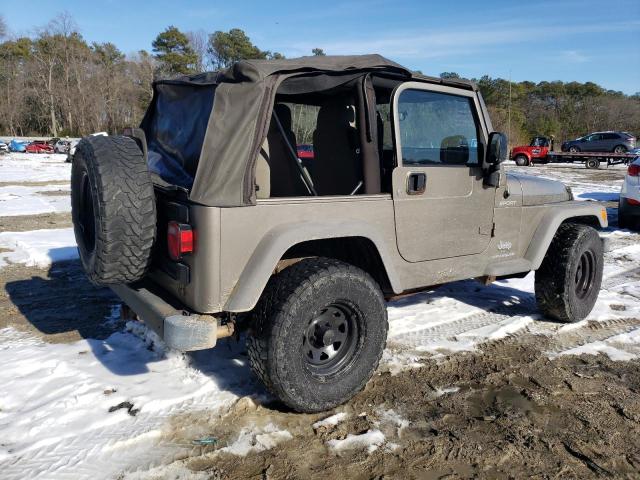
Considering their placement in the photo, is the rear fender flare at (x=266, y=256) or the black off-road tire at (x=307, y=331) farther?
the black off-road tire at (x=307, y=331)

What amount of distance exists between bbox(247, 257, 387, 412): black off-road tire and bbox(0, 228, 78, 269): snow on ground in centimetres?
485

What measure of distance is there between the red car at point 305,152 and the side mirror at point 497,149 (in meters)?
1.37

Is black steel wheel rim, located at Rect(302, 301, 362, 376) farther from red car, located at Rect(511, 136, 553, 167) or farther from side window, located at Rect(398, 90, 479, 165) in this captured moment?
red car, located at Rect(511, 136, 553, 167)

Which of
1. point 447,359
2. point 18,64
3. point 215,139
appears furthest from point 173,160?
point 18,64

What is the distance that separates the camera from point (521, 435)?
120 inches

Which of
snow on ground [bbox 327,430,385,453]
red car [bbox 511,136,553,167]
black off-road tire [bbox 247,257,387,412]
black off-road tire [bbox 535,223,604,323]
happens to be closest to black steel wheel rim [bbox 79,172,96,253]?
black off-road tire [bbox 247,257,387,412]

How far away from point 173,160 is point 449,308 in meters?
3.15

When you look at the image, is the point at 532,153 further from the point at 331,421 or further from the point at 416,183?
the point at 331,421

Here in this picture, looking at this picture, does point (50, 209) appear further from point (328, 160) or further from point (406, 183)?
point (406, 183)

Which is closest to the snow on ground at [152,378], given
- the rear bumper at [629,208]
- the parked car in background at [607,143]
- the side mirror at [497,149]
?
the side mirror at [497,149]

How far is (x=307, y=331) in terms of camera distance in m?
3.19

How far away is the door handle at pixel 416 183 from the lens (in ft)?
11.7

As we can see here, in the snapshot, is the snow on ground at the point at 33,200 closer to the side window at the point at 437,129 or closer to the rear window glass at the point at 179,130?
the rear window glass at the point at 179,130

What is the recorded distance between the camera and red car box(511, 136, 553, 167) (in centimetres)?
3197
